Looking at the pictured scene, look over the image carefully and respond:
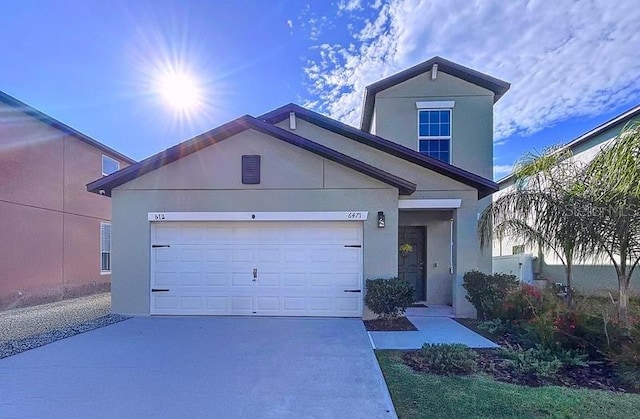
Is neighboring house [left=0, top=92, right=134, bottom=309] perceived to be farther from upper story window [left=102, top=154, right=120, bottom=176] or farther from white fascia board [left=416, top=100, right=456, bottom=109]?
white fascia board [left=416, top=100, right=456, bottom=109]

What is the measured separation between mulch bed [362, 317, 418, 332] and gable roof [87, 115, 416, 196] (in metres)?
3.38

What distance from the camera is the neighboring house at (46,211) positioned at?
38.3ft

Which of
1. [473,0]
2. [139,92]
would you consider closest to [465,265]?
[473,0]

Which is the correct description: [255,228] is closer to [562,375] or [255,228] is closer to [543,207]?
[543,207]

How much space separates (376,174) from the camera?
32.4ft

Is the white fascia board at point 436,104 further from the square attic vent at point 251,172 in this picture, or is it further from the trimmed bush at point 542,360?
the trimmed bush at point 542,360

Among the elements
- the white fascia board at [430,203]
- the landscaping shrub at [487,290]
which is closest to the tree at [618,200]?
the landscaping shrub at [487,290]

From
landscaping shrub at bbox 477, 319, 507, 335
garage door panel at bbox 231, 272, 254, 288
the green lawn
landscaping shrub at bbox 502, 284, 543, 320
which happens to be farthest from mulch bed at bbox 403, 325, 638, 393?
garage door panel at bbox 231, 272, 254, 288

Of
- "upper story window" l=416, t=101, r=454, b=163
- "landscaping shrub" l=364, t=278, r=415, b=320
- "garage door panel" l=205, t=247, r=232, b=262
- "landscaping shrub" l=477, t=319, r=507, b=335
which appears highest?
"upper story window" l=416, t=101, r=454, b=163

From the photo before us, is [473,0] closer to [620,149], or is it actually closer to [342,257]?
[620,149]

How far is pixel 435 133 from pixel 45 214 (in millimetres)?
13958

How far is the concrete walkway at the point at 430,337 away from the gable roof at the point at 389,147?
4.00 m

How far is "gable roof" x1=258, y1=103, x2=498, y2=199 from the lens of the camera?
10.7 m

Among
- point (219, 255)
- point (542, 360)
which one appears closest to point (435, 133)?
point (219, 255)
